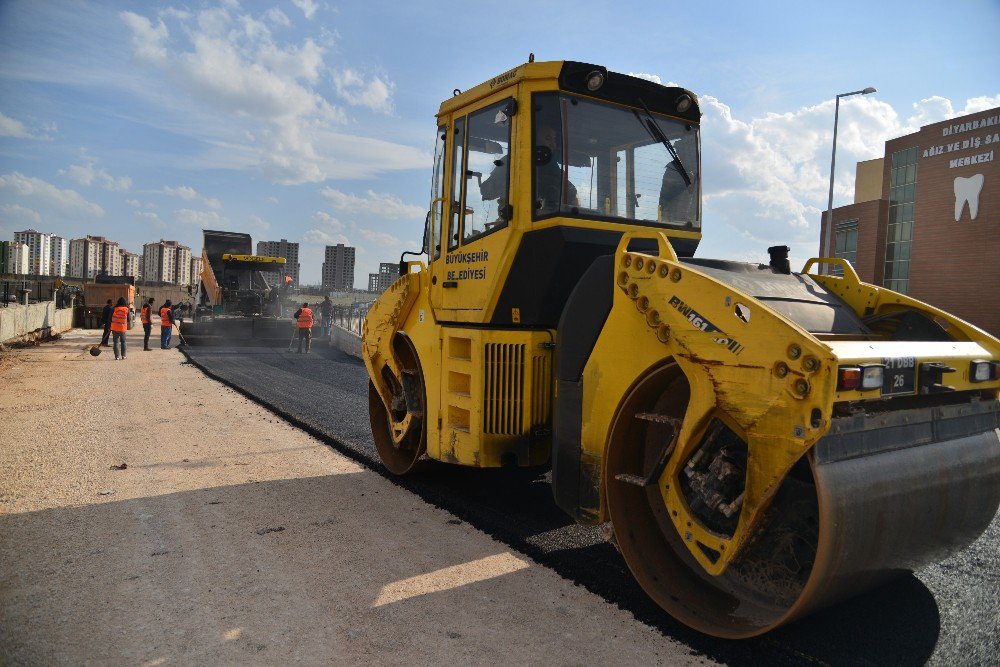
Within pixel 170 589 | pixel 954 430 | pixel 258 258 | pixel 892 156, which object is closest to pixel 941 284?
pixel 892 156

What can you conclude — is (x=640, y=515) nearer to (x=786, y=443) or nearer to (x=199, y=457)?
(x=786, y=443)

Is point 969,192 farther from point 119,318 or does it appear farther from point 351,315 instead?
point 119,318

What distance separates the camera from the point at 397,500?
17.6 feet

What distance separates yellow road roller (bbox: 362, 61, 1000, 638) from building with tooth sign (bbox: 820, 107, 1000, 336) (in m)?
19.9

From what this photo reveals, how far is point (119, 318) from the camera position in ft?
51.8

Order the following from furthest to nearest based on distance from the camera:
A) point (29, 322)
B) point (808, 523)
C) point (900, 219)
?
point (900, 219) → point (29, 322) → point (808, 523)

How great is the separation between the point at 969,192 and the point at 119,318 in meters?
28.3

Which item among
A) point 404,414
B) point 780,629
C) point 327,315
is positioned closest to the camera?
point 780,629

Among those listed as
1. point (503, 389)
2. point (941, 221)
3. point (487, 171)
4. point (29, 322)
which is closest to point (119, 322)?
point (29, 322)

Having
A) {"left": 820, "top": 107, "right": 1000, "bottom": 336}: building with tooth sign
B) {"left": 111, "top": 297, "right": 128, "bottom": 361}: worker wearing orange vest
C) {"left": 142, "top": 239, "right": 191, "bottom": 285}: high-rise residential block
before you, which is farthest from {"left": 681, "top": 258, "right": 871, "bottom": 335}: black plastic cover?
{"left": 142, "top": 239, "right": 191, "bottom": 285}: high-rise residential block

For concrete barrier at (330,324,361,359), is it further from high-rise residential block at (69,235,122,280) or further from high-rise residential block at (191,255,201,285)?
high-rise residential block at (69,235,122,280)

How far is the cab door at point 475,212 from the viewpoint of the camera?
449cm

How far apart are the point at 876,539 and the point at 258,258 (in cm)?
2357

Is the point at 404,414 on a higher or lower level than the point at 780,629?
higher
